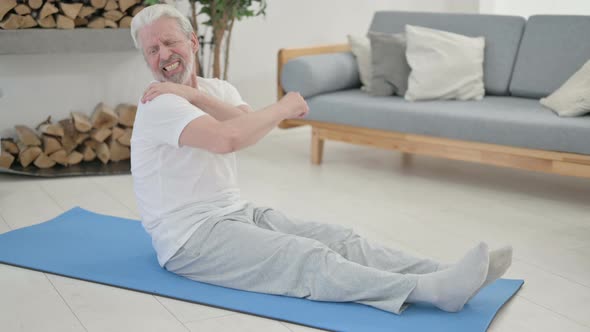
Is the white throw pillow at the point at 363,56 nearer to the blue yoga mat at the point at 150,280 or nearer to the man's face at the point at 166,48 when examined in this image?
the blue yoga mat at the point at 150,280

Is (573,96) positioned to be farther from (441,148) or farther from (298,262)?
(298,262)

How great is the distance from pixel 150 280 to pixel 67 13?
206 cm

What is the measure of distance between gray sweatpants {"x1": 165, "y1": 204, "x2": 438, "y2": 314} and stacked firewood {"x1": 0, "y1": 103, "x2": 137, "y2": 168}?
1982 mm

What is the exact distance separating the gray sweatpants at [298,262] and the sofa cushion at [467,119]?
1.32 metres

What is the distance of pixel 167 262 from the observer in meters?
2.53

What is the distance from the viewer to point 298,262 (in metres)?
2.29

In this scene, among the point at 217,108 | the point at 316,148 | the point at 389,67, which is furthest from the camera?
the point at 316,148

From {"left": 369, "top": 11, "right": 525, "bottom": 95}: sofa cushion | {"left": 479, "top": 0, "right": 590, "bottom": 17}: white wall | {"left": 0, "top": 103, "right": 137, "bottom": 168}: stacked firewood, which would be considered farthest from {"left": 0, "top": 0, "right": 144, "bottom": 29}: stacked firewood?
{"left": 479, "top": 0, "right": 590, "bottom": 17}: white wall

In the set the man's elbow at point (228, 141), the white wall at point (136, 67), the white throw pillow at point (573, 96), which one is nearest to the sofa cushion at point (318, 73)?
the white wall at point (136, 67)

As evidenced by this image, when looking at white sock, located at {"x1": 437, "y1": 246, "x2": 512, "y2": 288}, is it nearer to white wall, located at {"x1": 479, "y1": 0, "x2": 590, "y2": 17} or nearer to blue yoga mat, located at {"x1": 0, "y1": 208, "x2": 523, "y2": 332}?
blue yoga mat, located at {"x1": 0, "y1": 208, "x2": 523, "y2": 332}

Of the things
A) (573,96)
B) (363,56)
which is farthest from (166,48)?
(363,56)

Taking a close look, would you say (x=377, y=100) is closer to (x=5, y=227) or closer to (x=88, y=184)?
(x=88, y=184)

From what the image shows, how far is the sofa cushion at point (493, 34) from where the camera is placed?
13.8ft

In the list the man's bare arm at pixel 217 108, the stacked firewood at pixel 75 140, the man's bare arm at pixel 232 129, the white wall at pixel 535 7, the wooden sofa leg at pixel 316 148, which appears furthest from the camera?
the white wall at pixel 535 7
